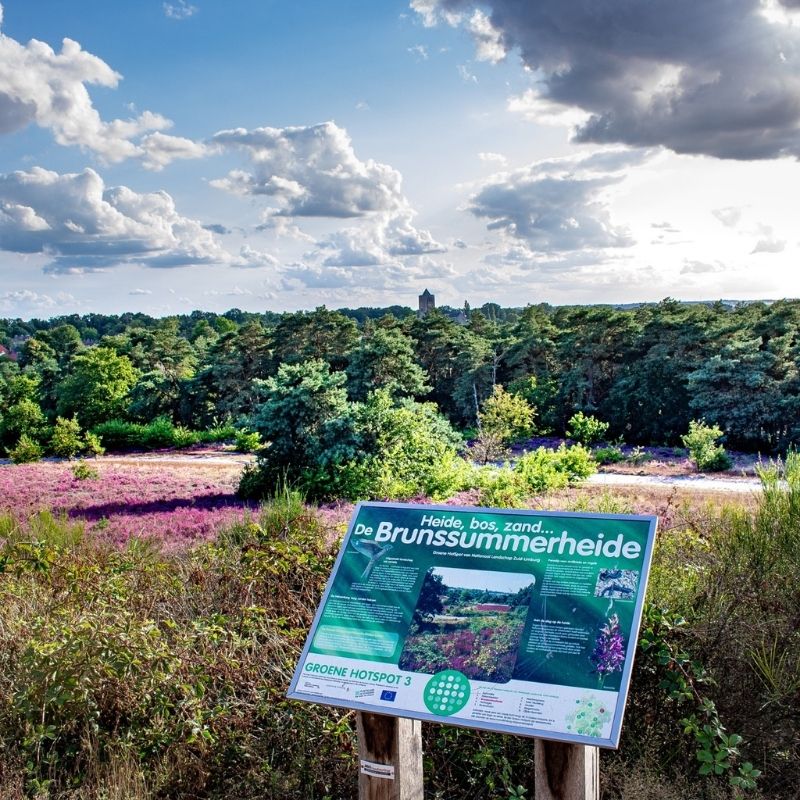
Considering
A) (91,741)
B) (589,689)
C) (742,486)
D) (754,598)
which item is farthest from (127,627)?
(742,486)

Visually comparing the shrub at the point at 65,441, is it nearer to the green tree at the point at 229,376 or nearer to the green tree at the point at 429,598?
the green tree at the point at 229,376

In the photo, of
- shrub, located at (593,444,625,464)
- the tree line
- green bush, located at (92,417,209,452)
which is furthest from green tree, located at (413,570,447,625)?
green bush, located at (92,417,209,452)

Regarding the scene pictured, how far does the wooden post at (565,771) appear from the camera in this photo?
2748 mm

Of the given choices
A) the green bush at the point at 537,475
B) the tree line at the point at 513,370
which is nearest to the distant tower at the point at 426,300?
the tree line at the point at 513,370

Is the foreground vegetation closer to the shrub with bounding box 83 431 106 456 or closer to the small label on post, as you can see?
the small label on post

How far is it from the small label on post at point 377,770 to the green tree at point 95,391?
139 feet

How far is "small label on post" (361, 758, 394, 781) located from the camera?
9.92 ft

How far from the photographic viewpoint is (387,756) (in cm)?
303

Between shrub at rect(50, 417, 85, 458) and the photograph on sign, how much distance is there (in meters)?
33.2

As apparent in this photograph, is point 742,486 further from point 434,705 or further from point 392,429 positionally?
point 434,705

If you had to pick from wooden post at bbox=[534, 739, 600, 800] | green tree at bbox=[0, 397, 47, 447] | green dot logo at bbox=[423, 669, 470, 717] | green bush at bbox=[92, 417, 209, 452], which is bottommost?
green bush at bbox=[92, 417, 209, 452]

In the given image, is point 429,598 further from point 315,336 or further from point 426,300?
point 426,300

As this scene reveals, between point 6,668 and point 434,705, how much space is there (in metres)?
3.27

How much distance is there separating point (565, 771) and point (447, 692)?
1.61 ft
